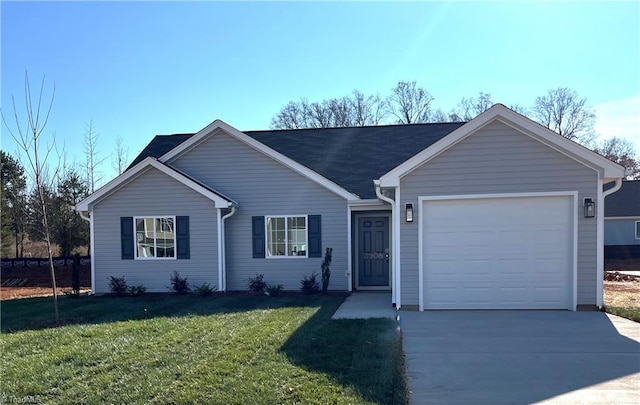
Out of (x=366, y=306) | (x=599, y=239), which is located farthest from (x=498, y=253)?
(x=366, y=306)

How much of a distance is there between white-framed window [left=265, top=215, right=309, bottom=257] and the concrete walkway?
209 cm

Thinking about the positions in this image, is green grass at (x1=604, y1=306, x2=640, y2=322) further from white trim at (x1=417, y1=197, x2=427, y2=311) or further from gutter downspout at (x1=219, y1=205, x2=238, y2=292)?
gutter downspout at (x1=219, y1=205, x2=238, y2=292)

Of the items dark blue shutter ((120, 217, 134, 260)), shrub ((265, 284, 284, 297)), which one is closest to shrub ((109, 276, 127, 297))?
dark blue shutter ((120, 217, 134, 260))

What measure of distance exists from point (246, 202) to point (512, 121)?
739 cm

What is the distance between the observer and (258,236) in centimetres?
1223

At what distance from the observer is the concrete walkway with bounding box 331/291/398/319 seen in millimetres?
8383

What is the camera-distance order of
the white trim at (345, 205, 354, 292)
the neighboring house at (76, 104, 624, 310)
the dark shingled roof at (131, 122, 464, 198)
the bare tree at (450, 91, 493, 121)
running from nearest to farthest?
the neighboring house at (76, 104, 624, 310) < the white trim at (345, 205, 354, 292) < the dark shingled roof at (131, 122, 464, 198) < the bare tree at (450, 91, 493, 121)

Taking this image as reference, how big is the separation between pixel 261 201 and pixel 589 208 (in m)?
8.14

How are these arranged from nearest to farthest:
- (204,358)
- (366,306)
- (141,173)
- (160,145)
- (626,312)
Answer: (204,358)
(626,312)
(366,306)
(141,173)
(160,145)

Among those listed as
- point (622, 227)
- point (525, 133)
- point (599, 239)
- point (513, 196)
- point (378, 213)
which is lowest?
point (622, 227)

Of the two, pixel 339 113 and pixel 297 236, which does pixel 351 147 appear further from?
pixel 339 113

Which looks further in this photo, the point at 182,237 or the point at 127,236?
the point at 127,236

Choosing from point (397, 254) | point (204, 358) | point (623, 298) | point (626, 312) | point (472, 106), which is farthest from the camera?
point (472, 106)

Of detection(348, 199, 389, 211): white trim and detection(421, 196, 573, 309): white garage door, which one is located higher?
detection(348, 199, 389, 211): white trim
